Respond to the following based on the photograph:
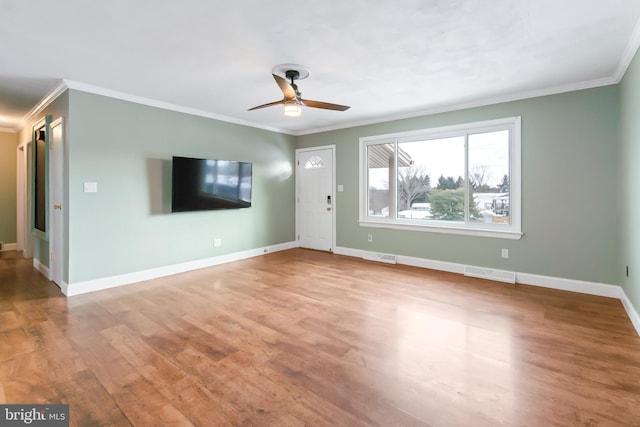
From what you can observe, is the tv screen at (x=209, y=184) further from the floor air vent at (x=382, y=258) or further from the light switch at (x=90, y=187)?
the floor air vent at (x=382, y=258)

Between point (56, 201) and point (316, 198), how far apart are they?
13.4 feet

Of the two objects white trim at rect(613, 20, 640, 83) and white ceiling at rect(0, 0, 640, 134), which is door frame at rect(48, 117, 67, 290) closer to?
white ceiling at rect(0, 0, 640, 134)

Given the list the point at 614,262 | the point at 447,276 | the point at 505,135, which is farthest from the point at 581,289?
the point at 505,135

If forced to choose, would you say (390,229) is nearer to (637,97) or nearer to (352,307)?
(352,307)

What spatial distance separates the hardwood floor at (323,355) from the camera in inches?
69.0

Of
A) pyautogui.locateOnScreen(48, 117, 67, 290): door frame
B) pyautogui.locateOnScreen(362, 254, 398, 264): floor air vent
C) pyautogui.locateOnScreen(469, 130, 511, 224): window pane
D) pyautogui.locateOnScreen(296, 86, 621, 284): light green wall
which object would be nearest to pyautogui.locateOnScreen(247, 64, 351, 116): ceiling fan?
pyautogui.locateOnScreen(469, 130, 511, 224): window pane

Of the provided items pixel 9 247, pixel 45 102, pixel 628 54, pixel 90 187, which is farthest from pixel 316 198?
pixel 9 247

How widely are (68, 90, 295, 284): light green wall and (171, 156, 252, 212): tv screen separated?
0.22m

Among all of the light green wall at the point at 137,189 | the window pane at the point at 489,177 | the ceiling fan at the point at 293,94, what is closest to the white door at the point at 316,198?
the light green wall at the point at 137,189

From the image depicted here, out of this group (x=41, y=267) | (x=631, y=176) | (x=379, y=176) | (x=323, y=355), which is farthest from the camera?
(x=379, y=176)

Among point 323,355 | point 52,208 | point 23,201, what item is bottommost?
point 323,355

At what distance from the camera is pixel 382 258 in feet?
17.8

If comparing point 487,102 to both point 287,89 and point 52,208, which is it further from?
point 52,208

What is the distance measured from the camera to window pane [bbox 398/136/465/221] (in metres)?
4.70
